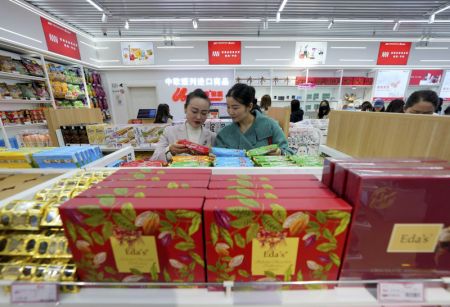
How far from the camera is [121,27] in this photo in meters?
6.00

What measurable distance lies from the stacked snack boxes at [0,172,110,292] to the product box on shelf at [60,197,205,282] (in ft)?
0.21

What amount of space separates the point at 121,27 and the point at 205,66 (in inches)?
106

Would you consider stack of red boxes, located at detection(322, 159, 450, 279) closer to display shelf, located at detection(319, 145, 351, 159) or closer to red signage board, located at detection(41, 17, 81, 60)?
display shelf, located at detection(319, 145, 351, 159)

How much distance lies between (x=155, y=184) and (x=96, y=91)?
7344 millimetres

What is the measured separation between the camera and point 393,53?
6762 millimetres

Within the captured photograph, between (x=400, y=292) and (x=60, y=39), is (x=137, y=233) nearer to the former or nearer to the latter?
(x=400, y=292)

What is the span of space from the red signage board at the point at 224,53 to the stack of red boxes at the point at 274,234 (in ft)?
22.2

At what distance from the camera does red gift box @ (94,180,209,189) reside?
2.12 ft

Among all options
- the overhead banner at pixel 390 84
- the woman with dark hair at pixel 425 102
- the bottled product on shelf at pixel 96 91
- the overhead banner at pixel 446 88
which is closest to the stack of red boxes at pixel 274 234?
the woman with dark hair at pixel 425 102

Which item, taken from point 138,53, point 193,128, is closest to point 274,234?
point 193,128

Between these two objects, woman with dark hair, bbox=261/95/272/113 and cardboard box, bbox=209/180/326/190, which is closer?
cardboard box, bbox=209/180/326/190

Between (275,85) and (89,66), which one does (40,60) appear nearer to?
(89,66)

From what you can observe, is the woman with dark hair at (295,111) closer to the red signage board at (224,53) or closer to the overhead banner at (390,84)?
the red signage board at (224,53)

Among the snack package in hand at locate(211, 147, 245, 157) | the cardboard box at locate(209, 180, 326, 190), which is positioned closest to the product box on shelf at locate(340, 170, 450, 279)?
the cardboard box at locate(209, 180, 326, 190)
